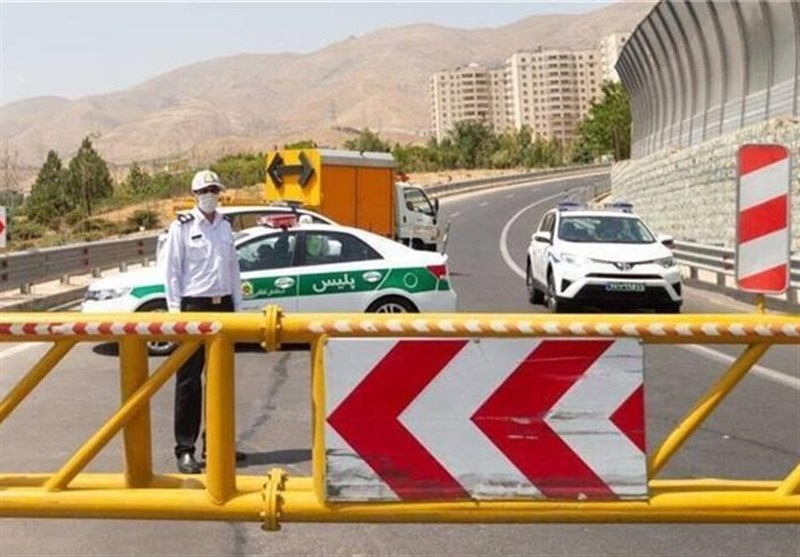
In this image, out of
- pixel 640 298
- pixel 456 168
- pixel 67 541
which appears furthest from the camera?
pixel 456 168

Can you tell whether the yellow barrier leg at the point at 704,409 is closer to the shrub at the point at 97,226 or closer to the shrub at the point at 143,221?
the shrub at the point at 97,226

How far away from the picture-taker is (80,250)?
21.8 meters

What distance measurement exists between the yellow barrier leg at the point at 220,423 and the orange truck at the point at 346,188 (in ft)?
62.0

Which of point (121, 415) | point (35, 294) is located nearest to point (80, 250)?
point (35, 294)

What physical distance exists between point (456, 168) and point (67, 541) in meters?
102

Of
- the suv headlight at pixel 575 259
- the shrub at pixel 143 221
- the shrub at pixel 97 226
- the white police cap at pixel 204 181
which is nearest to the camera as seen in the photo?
the white police cap at pixel 204 181

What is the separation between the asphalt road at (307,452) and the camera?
5.02 metres

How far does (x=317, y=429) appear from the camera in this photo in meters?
3.72

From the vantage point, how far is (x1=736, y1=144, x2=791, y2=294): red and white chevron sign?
13.5 ft

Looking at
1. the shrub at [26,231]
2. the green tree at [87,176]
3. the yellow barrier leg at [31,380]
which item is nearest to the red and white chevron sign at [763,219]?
the yellow barrier leg at [31,380]

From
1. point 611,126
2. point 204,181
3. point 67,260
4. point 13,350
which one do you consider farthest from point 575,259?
point 611,126

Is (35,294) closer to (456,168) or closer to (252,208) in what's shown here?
(252,208)

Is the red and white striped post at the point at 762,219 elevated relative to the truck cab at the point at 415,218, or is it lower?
elevated

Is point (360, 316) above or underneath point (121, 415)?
above
